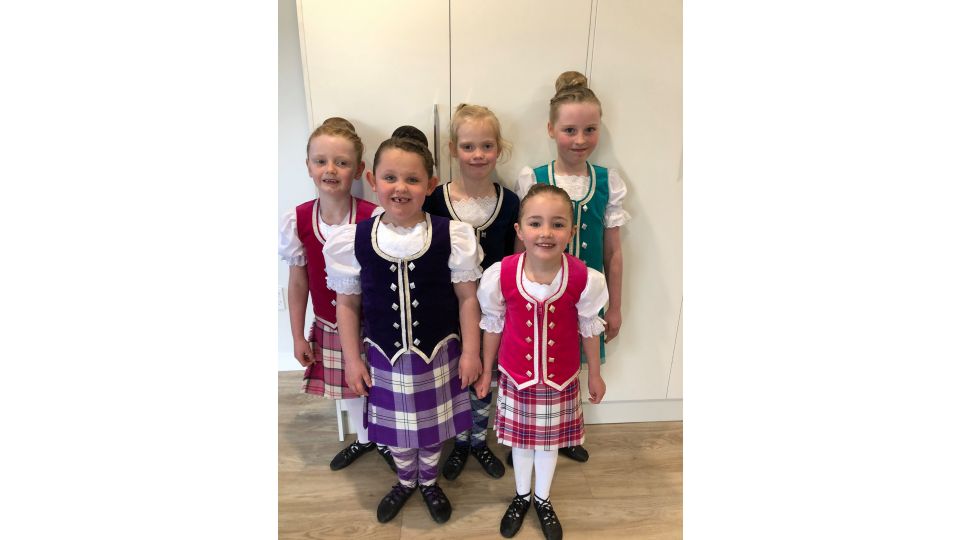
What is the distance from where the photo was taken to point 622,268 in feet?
6.77

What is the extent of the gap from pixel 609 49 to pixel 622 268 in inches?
31.9

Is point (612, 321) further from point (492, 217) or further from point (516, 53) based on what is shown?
point (516, 53)

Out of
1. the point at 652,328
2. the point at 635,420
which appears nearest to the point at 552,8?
the point at 652,328

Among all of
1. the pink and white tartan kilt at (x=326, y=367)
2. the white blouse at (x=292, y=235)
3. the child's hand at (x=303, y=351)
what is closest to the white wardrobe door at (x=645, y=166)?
the white blouse at (x=292, y=235)

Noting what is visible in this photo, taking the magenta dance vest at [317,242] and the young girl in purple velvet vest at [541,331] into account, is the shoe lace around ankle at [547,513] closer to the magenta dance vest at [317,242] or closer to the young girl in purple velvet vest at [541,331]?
the young girl in purple velvet vest at [541,331]

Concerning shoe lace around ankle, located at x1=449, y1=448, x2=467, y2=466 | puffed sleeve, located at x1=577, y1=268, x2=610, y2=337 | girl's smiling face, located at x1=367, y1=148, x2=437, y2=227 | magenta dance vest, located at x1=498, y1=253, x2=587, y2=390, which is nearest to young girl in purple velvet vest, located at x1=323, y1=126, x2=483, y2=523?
girl's smiling face, located at x1=367, y1=148, x2=437, y2=227

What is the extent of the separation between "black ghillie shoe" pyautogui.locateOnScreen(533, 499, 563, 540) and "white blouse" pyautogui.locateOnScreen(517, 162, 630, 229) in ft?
3.29

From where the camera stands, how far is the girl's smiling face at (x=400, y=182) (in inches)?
59.8

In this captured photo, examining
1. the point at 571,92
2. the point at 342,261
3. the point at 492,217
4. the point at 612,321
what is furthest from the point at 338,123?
the point at 612,321

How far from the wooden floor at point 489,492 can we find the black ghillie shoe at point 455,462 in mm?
26

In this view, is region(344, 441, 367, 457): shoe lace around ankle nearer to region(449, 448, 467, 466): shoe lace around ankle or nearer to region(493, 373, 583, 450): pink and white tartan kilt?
region(449, 448, 467, 466): shoe lace around ankle

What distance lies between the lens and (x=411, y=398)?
1.65m

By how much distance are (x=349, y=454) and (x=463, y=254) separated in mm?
1014

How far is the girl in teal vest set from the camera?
1.76 m
